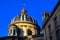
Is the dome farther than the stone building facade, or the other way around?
the dome

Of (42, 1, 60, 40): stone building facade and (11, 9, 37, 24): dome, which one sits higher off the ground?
(11, 9, 37, 24): dome

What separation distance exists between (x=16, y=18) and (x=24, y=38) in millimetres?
11276

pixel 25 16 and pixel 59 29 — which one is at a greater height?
pixel 25 16

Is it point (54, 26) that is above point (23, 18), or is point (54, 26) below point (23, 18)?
below

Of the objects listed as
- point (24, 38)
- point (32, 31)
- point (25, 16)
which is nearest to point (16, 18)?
point (25, 16)

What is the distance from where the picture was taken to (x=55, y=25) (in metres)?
25.8

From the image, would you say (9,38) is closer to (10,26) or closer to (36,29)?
(10,26)

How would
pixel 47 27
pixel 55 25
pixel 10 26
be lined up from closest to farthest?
pixel 55 25 → pixel 47 27 → pixel 10 26

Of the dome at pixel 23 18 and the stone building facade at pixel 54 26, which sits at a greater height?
the dome at pixel 23 18

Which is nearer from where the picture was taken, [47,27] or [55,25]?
[55,25]

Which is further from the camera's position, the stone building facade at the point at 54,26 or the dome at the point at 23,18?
the dome at the point at 23,18

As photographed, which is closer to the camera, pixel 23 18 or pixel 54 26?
pixel 54 26

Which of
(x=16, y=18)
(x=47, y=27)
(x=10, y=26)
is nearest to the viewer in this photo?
(x=47, y=27)

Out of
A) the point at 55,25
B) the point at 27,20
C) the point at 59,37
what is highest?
the point at 27,20
